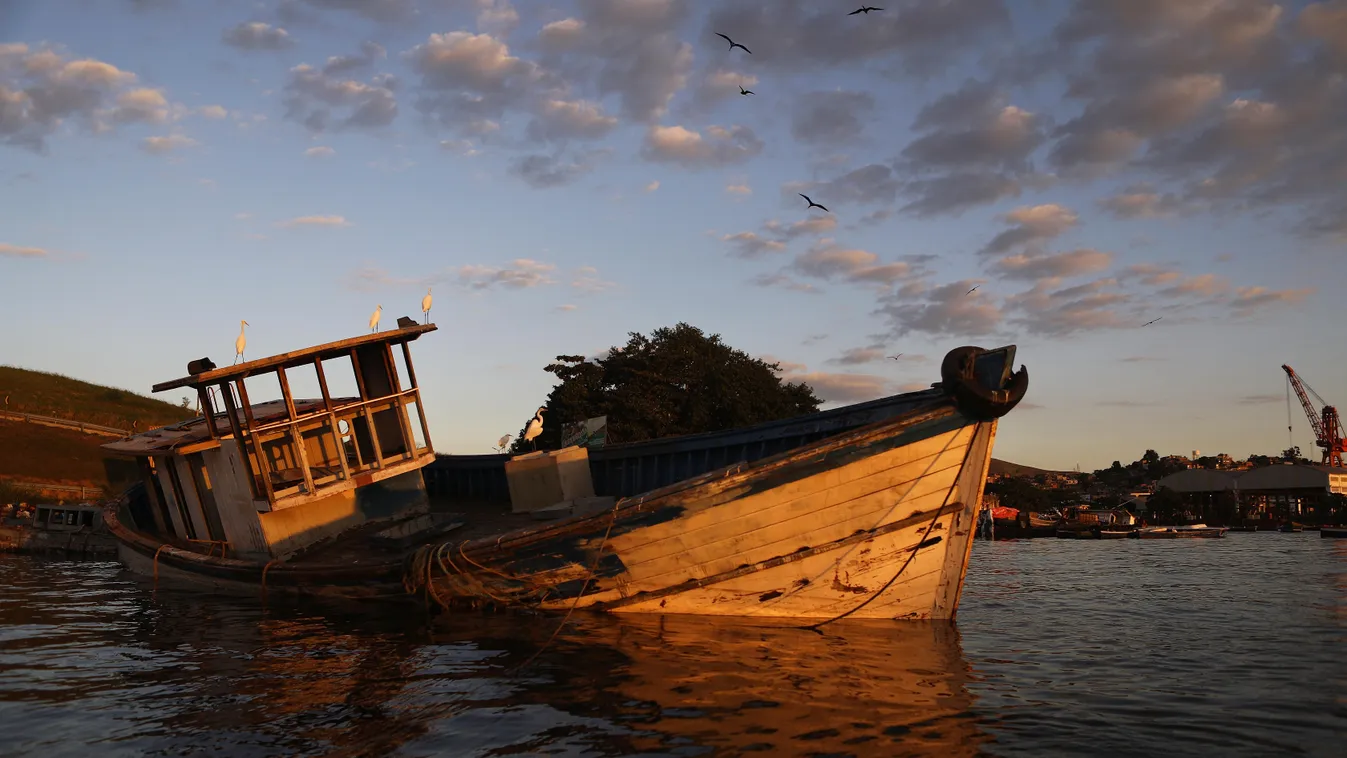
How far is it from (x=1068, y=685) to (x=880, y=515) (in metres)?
2.84

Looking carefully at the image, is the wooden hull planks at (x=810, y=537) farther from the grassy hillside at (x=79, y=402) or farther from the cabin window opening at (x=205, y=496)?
the grassy hillside at (x=79, y=402)

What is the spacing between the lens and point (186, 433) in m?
18.3

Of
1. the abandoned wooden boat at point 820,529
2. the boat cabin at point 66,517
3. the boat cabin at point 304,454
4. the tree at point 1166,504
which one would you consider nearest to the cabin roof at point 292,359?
the boat cabin at point 304,454

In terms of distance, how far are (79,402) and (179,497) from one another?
2495 inches

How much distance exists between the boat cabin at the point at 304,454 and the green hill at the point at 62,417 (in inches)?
1171

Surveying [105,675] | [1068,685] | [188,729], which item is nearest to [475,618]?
[105,675]

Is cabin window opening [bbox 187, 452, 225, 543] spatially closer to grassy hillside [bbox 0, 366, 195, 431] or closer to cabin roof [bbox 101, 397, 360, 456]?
cabin roof [bbox 101, 397, 360, 456]

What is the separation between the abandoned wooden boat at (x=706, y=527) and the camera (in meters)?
10.7

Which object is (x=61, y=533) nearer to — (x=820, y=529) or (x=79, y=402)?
(x=820, y=529)

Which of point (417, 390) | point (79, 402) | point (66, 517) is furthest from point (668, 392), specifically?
point (79, 402)

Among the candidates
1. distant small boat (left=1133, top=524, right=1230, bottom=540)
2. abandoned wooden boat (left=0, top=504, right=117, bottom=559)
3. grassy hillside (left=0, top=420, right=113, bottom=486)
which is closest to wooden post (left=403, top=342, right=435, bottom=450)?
abandoned wooden boat (left=0, top=504, right=117, bottom=559)

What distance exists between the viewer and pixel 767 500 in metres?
10.8

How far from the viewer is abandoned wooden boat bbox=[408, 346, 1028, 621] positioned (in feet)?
34.9

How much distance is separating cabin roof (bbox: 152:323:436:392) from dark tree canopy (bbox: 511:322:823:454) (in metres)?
31.5
